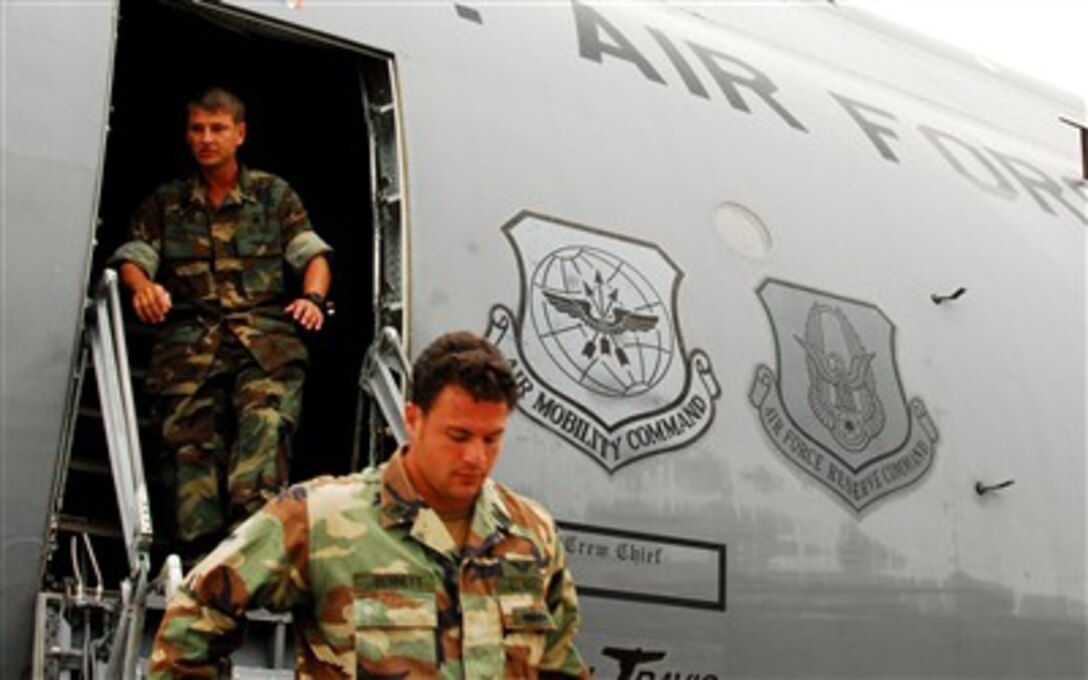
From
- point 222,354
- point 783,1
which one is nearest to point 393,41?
point 222,354

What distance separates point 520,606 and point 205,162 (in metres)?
2.95

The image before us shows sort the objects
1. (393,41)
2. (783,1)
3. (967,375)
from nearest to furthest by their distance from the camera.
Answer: (393,41), (967,375), (783,1)

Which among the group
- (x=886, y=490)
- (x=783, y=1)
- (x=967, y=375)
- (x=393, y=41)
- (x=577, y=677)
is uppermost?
(x=783, y=1)

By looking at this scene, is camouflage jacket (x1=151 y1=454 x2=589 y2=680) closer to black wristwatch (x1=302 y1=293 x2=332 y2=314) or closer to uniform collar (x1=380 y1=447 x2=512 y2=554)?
uniform collar (x1=380 y1=447 x2=512 y2=554)

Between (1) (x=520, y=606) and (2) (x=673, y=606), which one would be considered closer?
(1) (x=520, y=606)

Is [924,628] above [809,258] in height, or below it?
below

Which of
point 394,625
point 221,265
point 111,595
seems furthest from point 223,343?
point 394,625

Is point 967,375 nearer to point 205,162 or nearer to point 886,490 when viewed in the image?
point 886,490

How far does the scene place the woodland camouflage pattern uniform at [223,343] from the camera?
19.3 ft

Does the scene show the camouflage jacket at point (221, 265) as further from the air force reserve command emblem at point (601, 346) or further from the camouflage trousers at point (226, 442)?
the air force reserve command emblem at point (601, 346)

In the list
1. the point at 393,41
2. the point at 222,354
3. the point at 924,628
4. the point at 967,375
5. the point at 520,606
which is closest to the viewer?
the point at 520,606

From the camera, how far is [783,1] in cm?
998

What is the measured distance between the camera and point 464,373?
12.1 feet

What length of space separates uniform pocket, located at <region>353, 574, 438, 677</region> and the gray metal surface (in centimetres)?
182
